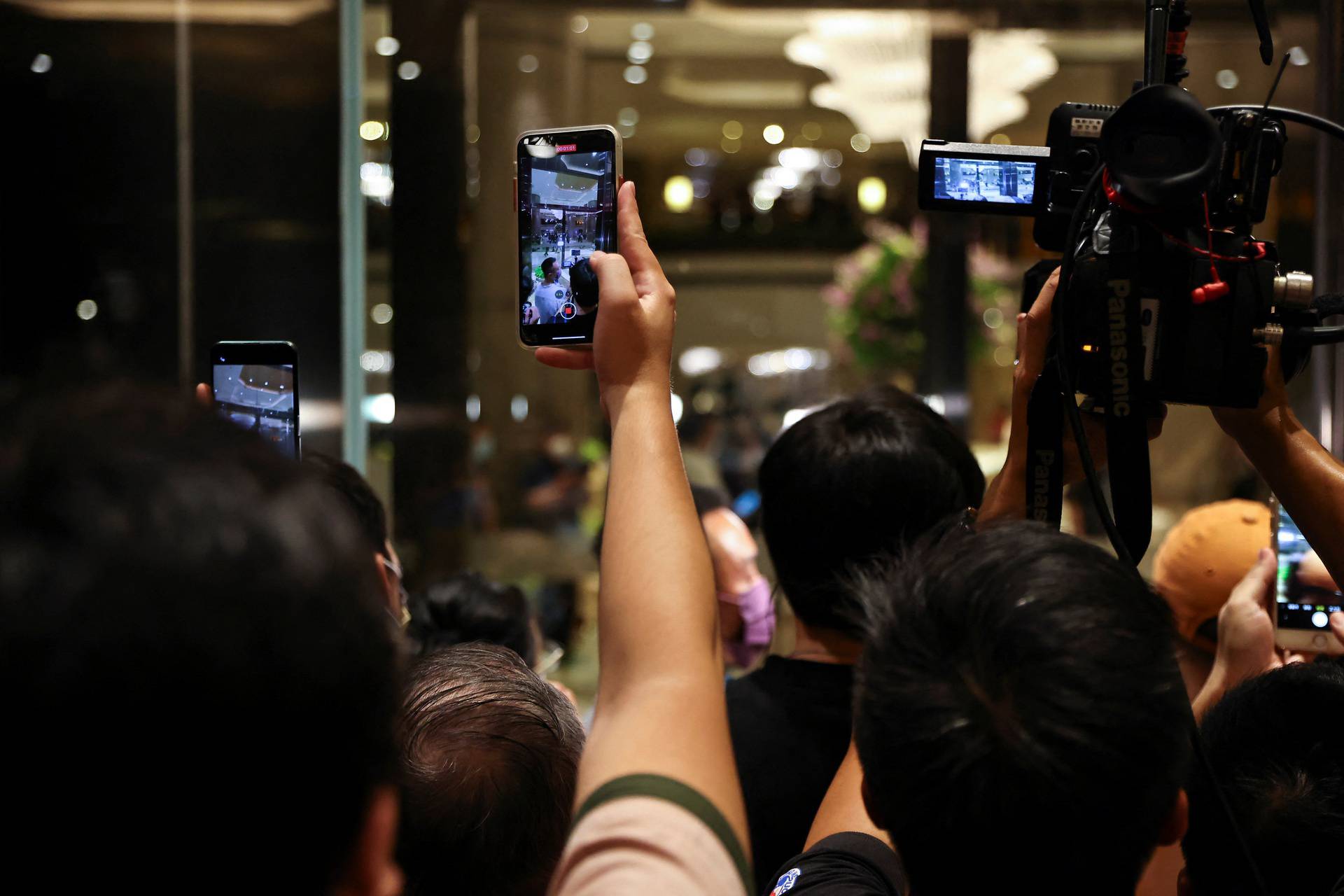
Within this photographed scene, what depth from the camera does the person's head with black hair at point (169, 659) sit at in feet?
1.42

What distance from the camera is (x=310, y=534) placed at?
487 millimetres

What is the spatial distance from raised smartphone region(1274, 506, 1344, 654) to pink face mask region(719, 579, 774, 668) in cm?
99

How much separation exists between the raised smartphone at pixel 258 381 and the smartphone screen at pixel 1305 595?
1.24 meters

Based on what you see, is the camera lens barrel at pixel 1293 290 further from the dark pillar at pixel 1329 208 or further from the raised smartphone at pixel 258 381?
the dark pillar at pixel 1329 208

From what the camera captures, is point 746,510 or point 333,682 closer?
point 333,682

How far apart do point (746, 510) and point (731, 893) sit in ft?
12.7

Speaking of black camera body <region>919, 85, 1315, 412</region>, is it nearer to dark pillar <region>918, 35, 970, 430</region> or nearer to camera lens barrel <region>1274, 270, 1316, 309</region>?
camera lens barrel <region>1274, 270, 1316, 309</region>

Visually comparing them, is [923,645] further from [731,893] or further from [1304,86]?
[1304,86]

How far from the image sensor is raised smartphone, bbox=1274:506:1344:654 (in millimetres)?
1492

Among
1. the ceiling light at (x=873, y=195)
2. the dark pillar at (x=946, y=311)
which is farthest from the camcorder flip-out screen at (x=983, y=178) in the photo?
the ceiling light at (x=873, y=195)

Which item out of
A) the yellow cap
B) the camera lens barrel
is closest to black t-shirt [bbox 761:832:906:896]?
the camera lens barrel

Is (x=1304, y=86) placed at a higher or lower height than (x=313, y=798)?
higher

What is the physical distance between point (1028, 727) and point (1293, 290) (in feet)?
1.90

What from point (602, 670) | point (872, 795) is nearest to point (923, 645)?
point (872, 795)
